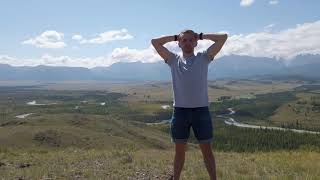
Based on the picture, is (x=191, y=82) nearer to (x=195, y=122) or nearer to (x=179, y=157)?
(x=195, y=122)

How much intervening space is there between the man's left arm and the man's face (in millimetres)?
328

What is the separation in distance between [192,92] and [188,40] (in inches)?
40.3

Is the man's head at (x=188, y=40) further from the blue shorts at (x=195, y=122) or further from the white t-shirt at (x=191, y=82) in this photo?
the blue shorts at (x=195, y=122)

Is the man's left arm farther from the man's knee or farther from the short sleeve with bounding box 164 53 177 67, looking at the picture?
the man's knee

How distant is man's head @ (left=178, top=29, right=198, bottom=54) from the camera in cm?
912

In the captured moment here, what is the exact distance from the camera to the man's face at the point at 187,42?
9117 millimetres

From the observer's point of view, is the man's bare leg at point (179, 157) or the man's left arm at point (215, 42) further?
the man's bare leg at point (179, 157)

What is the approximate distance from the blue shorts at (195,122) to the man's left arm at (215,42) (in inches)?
42.7

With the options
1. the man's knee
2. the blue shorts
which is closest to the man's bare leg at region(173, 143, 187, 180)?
the man's knee

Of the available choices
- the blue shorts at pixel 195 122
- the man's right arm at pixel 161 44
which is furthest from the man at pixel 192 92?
the man's right arm at pixel 161 44

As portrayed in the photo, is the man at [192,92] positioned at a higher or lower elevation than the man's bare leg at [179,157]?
higher

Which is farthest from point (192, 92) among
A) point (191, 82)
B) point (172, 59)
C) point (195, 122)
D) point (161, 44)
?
point (161, 44)

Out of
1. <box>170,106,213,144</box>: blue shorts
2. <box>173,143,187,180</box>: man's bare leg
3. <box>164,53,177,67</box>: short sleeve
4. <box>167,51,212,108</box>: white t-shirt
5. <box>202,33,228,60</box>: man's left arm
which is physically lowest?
<box>173,143,187,180</box>: man's bare leg

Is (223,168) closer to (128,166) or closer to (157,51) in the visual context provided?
(128,166)
